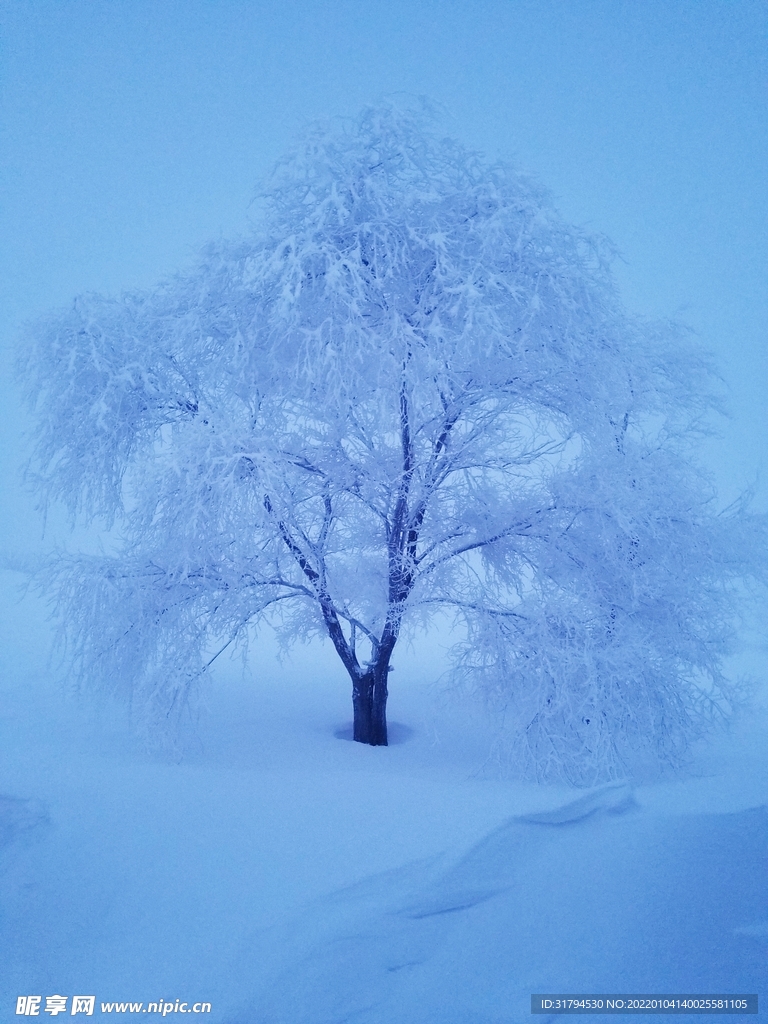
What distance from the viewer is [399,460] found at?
7219 mm

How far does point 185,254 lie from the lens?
281 inches

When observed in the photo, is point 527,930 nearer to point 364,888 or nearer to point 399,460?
point 364,888

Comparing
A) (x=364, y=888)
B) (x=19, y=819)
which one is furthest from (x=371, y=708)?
(x=19, y=819)

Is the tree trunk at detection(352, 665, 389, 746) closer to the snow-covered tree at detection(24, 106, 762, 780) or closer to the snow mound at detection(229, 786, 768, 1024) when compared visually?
the snow-covered tree at detection(24, 106, 762, 780)

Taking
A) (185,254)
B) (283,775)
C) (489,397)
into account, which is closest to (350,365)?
(489,397)

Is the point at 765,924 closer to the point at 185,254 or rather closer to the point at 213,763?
the point at 213,763

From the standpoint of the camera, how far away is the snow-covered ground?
139 inches

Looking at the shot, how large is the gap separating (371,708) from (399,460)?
2.97 m

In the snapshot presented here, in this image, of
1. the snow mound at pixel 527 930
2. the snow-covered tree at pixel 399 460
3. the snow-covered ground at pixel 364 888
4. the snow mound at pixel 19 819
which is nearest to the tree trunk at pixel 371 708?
the snow-covered tree at pixel 399 460

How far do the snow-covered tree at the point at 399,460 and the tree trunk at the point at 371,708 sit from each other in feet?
0.09

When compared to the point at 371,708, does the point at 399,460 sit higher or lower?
higher

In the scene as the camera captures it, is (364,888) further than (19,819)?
No

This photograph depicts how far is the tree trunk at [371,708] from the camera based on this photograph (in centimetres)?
759

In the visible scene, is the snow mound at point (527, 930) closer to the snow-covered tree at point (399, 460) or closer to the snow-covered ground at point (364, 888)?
the snow-covered ground at point (364, 888)
